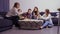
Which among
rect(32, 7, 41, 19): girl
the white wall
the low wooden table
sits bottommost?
the low wooden table

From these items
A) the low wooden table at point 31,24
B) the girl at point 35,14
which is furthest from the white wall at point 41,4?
the low wooden table at point 31,24

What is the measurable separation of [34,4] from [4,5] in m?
1.58

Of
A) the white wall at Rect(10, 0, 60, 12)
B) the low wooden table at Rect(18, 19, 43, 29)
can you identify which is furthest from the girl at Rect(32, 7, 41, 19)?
the white wall at Rect(10, 0, 60, 12)

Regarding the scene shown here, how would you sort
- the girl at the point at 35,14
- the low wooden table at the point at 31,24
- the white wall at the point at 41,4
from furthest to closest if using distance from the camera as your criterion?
the white wall at the point at 41,4 < the girl at the point at 35,14 < the low wooden table at the point at 31,24

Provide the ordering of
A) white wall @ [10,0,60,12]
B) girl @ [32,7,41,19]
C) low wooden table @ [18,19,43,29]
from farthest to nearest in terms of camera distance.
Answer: white wall @ [10,0,60,12]
girl @ [32,7,41,19]
low wooden table @ [18,19,43,29]

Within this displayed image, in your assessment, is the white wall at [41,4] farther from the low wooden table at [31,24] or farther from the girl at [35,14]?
the low wooden table at [31,24]

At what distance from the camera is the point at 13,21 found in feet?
21.0

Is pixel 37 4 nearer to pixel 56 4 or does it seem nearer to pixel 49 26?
pixel 56 4

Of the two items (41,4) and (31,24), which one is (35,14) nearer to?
(31,24)

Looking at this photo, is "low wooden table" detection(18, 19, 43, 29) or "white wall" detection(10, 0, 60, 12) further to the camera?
"white wall" detection(10, 0, 60, 12)

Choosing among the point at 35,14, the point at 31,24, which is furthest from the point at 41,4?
the point at 31,24

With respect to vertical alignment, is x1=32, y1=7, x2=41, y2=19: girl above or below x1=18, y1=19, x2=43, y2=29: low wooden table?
above

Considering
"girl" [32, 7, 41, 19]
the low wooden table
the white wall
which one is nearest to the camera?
the low wooden table

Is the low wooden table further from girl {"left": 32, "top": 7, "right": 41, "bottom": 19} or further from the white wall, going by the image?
the white wall
